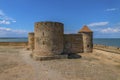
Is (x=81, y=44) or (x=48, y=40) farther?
(x=81, y=44)

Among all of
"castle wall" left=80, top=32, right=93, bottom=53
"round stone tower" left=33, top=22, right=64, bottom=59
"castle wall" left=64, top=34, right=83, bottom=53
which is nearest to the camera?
"round stone tower" left=33, top=22, right=64, bottom=59

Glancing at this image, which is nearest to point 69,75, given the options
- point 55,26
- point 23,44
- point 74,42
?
point 55,26

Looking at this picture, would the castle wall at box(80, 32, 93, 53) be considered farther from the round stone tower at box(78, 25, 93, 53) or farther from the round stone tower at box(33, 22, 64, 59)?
the round stone tower at box(33, 22, 64, 59)

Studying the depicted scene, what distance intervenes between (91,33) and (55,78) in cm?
1412

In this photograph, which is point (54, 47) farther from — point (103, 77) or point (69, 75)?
point (103, 77)

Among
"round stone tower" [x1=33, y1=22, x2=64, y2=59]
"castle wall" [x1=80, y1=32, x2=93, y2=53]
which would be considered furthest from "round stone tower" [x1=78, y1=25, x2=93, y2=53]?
"round stone tower" [x1=33, y1=22, x2=64, y2=59]

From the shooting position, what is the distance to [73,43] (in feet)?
72.8

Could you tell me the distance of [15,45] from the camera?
38.2 m

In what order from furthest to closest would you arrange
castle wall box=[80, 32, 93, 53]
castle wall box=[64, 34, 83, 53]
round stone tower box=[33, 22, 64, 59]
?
castle wall box=[80, 32, 93, 53] < castle wall box=[64, 34, 83, 53] < round stone tower box=[33, 22, 64, 59]

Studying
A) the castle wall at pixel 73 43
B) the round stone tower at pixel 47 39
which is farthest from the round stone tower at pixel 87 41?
the round stone tower at pixel 47 39

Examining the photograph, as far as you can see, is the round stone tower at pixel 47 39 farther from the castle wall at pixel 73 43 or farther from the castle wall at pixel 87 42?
the castle wall at pixel 87 42

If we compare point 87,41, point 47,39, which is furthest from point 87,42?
point 47,39

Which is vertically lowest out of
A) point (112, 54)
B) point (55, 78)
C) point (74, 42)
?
point (55, 78)

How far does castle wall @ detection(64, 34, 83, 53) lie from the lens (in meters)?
21.9
